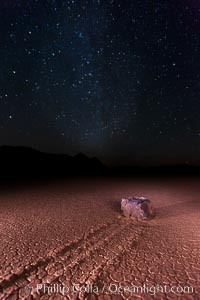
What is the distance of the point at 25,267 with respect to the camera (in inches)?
193

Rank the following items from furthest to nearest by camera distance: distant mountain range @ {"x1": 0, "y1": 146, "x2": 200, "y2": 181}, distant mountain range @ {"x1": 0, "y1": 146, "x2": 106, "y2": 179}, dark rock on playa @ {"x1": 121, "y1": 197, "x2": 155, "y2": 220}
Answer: distant mountain range @ {"x1": 0, "y1": 146, "x2": 200, "y2": 181}, distant mountain range @ {"x1": 0, "y1": 146, "x2": 106, "y2": 179}, dark rock on playa @ {"x1": 121, "y1": 197, "x2": 155, "y2": 220}

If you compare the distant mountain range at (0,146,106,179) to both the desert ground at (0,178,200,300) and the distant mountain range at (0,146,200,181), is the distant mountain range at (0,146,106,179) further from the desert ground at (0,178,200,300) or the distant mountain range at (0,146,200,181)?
the desert ground at (0,178,200,300)

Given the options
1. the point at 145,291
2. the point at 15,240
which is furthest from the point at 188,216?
the point at 15,240

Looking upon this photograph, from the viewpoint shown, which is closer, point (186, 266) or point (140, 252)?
point (186, 266)

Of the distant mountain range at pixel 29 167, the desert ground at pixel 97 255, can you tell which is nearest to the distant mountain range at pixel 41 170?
the distant mountain range at pixel 29 167

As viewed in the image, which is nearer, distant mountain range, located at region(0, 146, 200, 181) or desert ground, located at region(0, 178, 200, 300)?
desert ground, located at region(0, 178, 200, 300)

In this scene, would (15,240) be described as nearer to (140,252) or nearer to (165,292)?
(140,252)

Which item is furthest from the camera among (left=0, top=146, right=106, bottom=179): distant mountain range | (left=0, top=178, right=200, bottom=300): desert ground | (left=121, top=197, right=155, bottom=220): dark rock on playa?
(left=0, top=146, right=106, bottom=179): distant mountain range

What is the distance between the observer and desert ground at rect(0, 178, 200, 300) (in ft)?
13.5

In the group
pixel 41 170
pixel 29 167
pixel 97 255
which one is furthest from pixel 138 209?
pixel 29 167

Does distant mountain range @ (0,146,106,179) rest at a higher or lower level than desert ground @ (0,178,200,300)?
higher

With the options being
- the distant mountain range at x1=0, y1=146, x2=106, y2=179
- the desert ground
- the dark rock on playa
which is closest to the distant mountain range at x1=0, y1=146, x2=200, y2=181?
the distant mountain range at x1=0, y1=146, x2=106, y2=179

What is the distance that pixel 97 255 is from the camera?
5.52 m

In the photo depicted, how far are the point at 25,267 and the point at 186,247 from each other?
4.83 metres
